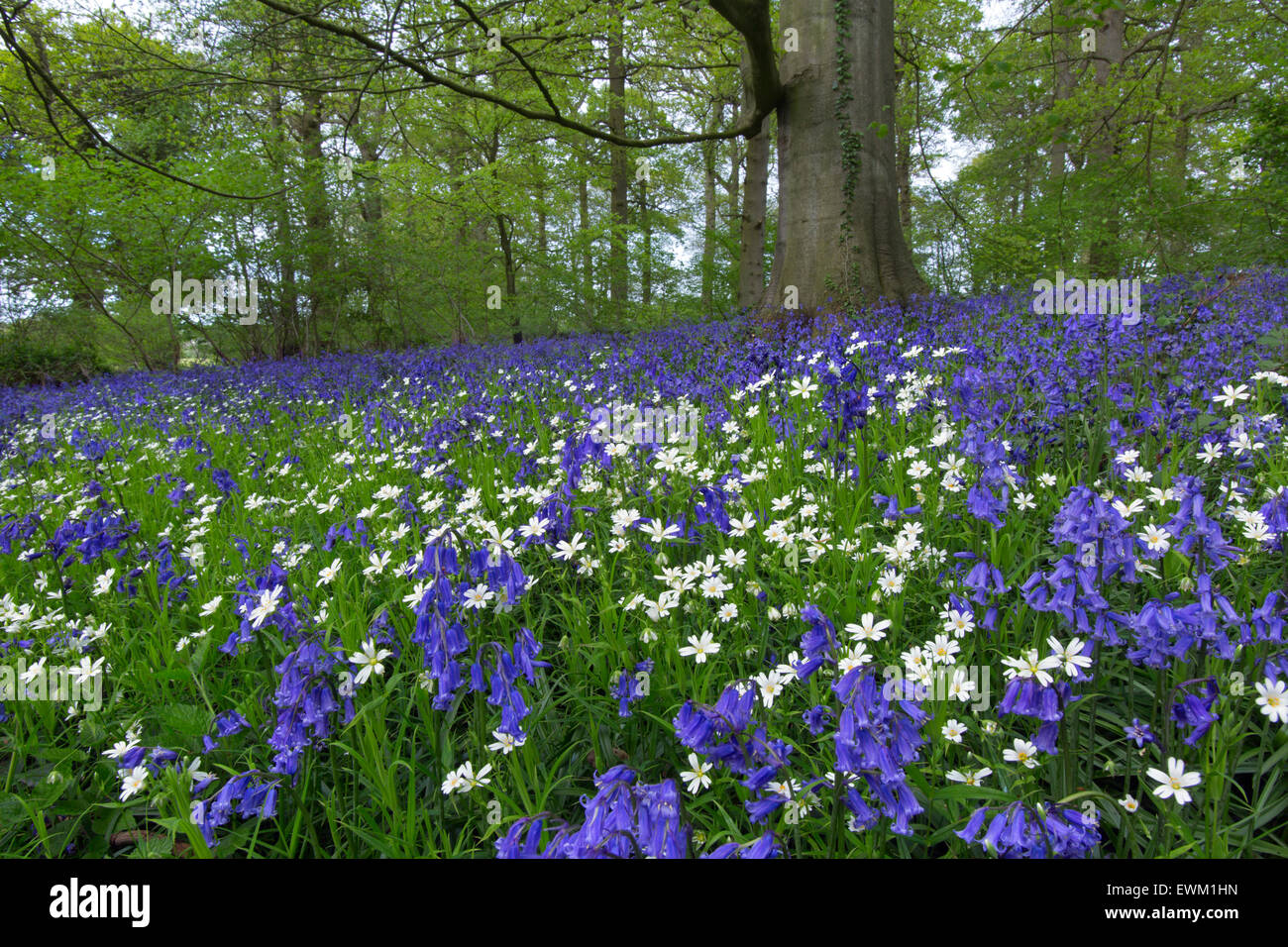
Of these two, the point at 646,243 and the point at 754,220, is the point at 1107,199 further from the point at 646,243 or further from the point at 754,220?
the point at 646,243

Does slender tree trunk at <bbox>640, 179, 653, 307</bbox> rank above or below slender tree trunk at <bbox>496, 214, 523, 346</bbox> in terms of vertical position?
above

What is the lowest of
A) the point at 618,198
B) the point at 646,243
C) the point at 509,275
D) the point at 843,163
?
the point at 843,163

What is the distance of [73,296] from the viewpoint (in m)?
15.0

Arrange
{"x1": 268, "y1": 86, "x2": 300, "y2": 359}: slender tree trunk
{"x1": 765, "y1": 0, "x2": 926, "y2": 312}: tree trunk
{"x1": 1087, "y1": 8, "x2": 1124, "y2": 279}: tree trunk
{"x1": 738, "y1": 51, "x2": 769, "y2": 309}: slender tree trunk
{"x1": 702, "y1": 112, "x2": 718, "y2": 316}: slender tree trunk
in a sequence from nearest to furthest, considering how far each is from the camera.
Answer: {"x1": 765, "y1": 0, "x2": 926, "y2": 312}: tree trunk, {"x1": 1087, "y1": 8, "x2": 1124, "y2": 279}: tree trunk, {"x1": 268, "y1": 86, "x2": 300, "y2": 359}: slender tree trunk, {"x1": 738, "y1": 51, "x2": 769, "y2": 309}: slender tree trunk, {"x1": 702, "y1": 112, "x2": 718, "y2": 316}: slender tree trunk

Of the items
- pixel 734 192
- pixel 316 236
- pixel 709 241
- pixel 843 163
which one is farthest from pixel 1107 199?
pixel 734 192

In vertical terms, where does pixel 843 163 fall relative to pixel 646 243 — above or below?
below

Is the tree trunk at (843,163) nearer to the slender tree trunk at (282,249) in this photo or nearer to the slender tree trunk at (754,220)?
the slender tree trunk at (754,220)

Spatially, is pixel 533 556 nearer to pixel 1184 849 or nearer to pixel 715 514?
pixel 715 514

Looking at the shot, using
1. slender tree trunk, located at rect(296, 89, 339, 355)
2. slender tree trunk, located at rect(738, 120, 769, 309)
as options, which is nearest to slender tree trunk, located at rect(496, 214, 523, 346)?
slender tree trunk, located at rect(296, 89, 339, 355)

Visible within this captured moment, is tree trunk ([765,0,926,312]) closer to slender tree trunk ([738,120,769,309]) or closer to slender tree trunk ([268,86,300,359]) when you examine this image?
slender tree trunk ([738,120,769,309])

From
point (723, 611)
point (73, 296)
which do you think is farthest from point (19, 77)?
point (723, 611)

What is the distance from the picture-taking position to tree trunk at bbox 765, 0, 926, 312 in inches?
283

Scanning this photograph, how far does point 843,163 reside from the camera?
284 inches

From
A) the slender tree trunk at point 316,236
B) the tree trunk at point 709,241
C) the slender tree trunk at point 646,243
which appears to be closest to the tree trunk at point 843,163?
the tree trunk at point 709,241
